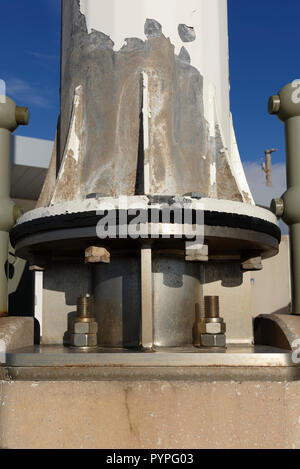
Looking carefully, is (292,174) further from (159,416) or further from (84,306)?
(159,416)

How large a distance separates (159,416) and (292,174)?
253 cm

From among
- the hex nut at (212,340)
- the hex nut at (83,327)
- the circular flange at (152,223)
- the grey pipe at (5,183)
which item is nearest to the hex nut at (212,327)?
the hex nut at (212,340)

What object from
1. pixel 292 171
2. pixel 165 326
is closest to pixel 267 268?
pixel 292 171

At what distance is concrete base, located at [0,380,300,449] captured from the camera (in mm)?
3072

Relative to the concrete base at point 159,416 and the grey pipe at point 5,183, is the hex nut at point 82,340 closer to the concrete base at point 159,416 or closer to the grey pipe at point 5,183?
the concrete base at point 159,416

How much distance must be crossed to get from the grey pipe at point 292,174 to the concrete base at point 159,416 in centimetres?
156

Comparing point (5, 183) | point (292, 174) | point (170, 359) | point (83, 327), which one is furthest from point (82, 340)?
point (292, 174)

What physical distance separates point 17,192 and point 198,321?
8147 millimetres

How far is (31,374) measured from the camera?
129 inches

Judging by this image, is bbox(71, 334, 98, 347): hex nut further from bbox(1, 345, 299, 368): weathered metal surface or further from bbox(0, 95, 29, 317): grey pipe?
bbox(0, 95, 29, 317): grey pipe

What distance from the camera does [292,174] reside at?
15.1 ft

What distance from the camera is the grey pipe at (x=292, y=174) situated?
4.49 meters

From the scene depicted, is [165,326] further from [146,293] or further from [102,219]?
[102,219]
